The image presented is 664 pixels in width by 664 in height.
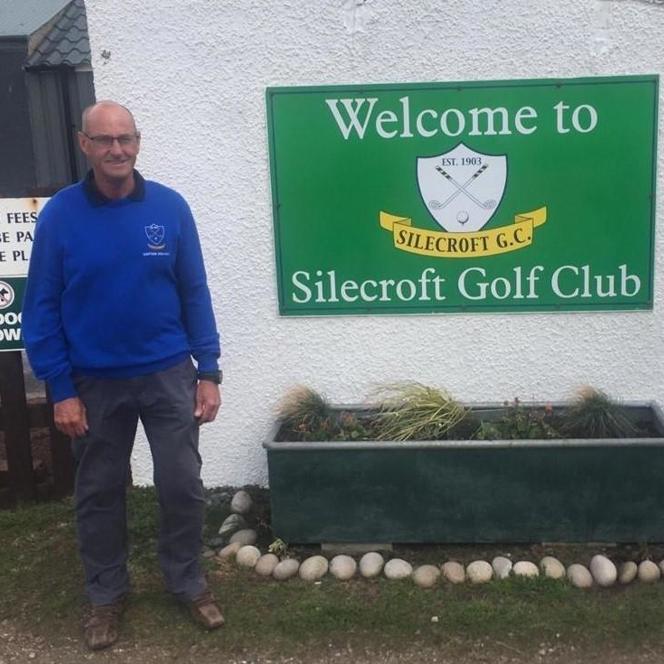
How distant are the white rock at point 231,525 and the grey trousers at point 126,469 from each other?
2.31 ft

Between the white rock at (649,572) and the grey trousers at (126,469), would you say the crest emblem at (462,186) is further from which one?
the white rock at (649,572)

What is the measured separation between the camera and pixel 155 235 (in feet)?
10.2

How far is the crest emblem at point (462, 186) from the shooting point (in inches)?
163

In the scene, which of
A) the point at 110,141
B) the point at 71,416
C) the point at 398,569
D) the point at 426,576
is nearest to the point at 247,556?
the point at 398,569

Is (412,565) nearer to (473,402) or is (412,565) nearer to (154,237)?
(473,402)

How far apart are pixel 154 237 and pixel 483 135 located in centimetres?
179

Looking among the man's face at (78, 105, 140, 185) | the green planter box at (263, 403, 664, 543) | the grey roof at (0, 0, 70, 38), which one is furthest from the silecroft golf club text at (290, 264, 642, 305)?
the grey roof at (0, 0, 70, 38)

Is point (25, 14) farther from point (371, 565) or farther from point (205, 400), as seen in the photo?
Result: point (371, 565)

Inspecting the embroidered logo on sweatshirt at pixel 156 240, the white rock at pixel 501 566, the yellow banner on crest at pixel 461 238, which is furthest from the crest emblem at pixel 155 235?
the white rock at pixel 501 566

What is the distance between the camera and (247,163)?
13.9ft

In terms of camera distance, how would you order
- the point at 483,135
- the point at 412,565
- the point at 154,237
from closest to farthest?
1. the point at 154,237
2. the point at 412,565
3. the point at 483,135

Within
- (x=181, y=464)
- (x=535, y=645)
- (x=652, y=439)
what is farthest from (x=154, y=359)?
(x=652, y=439)

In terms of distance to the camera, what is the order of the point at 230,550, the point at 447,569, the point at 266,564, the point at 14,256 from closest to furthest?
the point at 447,569, the point at 266,564, the point at 230,550, the point at 14,256

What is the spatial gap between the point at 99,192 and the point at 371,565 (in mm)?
1929
